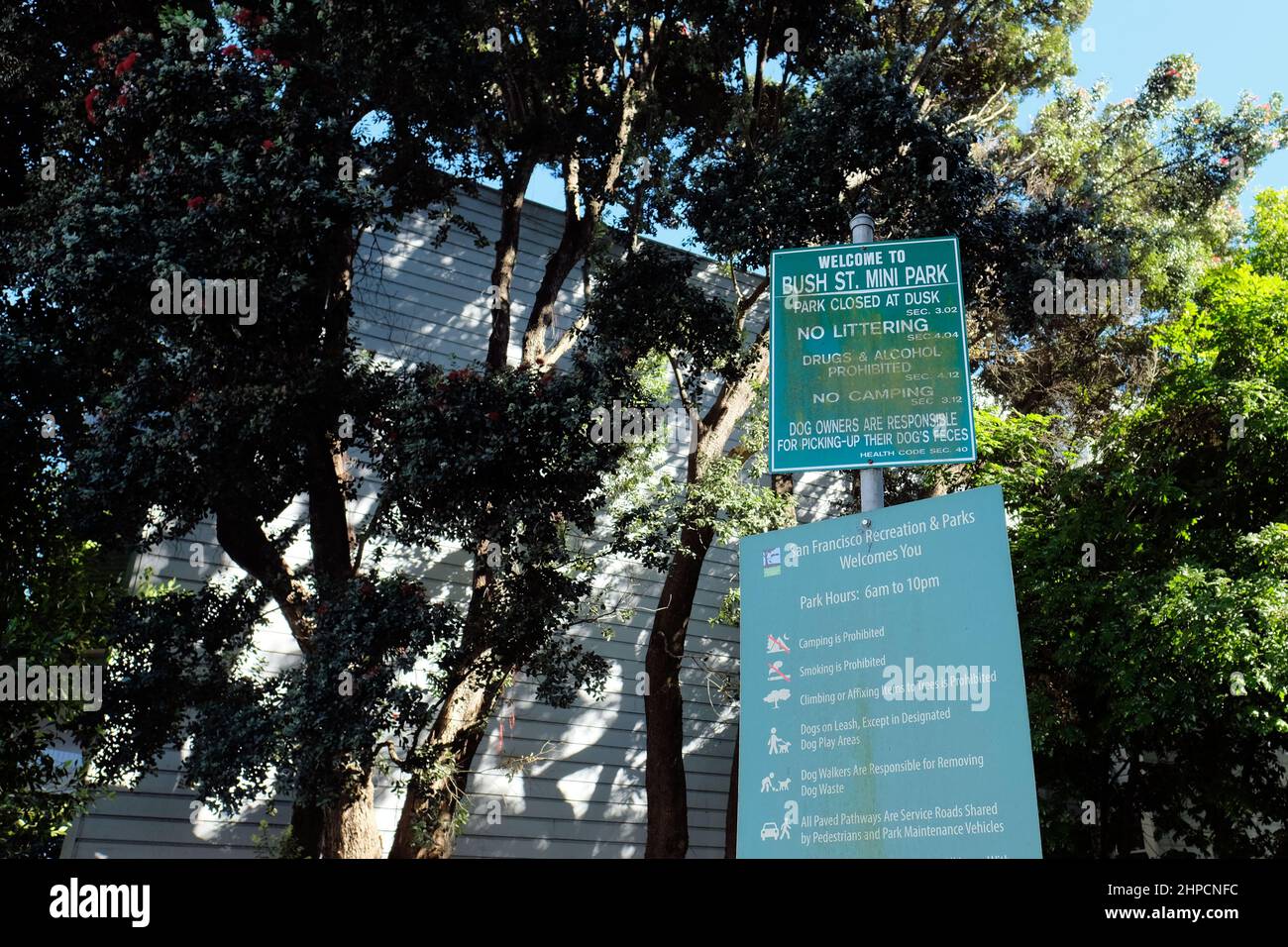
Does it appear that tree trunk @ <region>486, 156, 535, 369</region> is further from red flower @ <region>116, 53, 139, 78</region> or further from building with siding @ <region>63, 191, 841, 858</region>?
red flower @ <region>116, 53, 139, 78</region>

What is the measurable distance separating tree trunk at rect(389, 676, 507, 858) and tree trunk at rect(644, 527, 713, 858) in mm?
2920

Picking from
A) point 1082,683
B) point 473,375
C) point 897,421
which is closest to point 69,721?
point 473,375

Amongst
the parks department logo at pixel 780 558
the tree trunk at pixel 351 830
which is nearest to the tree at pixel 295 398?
the tree trunk at pixel 351 830

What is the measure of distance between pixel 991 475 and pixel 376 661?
7968 mm

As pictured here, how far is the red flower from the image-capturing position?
10.7 metres

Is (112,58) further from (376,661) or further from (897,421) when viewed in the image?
(897,421)

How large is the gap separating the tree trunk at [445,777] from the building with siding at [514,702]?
8.32ft

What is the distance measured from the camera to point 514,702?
15.4 meters

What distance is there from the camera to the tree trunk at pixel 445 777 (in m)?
11.3

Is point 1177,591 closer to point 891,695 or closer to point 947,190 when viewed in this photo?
point 947,190

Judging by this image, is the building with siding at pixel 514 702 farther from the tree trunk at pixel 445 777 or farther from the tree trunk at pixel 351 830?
the tree trunk at pixel 351 830

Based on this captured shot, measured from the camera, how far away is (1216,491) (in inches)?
502

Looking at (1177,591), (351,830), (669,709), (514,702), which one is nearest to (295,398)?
(351,830)

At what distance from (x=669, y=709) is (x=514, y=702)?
2.13 metres
